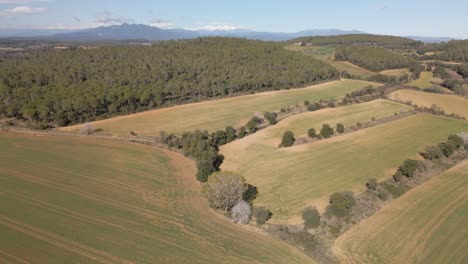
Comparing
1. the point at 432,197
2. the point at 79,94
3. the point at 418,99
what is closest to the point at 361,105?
the point at 418,99

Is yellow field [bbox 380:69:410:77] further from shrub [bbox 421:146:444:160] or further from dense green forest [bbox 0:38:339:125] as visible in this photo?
shrub [bbox 421:146:444:160]

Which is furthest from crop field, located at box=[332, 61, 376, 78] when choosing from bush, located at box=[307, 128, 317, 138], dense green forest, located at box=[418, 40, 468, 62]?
bush, located at box=[307, 128, 317, 138]

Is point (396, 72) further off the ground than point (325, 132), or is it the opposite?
point (396, 72)

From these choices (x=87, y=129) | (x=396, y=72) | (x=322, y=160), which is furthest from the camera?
(x=396, y=72)

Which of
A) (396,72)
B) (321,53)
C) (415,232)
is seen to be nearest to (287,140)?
(415,232)

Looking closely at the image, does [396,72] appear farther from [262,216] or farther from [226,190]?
[226,190]

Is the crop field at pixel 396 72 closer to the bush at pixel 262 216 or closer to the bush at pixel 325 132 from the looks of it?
the bush at pixel 325 132
